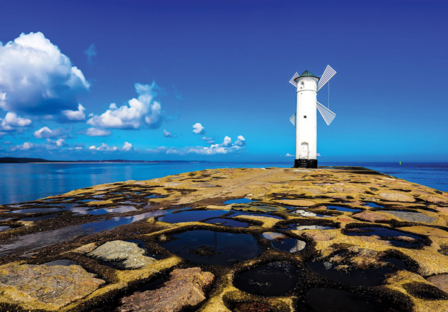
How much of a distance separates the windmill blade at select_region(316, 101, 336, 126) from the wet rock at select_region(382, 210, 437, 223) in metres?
24.0

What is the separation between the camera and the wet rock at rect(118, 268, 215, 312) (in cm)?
217

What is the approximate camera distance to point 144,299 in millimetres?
2299

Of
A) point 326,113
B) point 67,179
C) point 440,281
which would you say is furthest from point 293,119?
point 67,179

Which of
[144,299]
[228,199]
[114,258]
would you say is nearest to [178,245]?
[114,258]

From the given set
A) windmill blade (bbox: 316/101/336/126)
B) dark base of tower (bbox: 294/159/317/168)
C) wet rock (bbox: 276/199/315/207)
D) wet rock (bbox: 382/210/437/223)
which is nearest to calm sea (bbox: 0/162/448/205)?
dark base of tower (bbox: 294/159/317/168)

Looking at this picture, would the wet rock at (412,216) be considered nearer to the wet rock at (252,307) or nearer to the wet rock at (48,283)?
the wet rock at (252,307)

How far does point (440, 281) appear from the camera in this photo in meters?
2.68

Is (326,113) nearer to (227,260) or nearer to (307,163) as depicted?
(307,163)

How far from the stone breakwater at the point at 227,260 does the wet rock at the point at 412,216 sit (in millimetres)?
26

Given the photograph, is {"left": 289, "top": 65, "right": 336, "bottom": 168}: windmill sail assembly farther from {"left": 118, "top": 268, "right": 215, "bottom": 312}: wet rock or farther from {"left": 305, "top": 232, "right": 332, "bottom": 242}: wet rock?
{"left": 118, "top": 268, "right": 215, "bottom": 312}: wet rock

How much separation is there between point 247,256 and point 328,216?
10.2ft

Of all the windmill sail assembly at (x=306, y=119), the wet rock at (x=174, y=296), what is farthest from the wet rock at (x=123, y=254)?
the windmill sail assembly at (x=306, y=119)

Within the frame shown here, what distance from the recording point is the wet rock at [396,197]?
751 cm

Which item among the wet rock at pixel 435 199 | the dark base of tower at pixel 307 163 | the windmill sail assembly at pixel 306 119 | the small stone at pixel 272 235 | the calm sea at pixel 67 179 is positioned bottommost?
the calm sea at pixel 67 179
